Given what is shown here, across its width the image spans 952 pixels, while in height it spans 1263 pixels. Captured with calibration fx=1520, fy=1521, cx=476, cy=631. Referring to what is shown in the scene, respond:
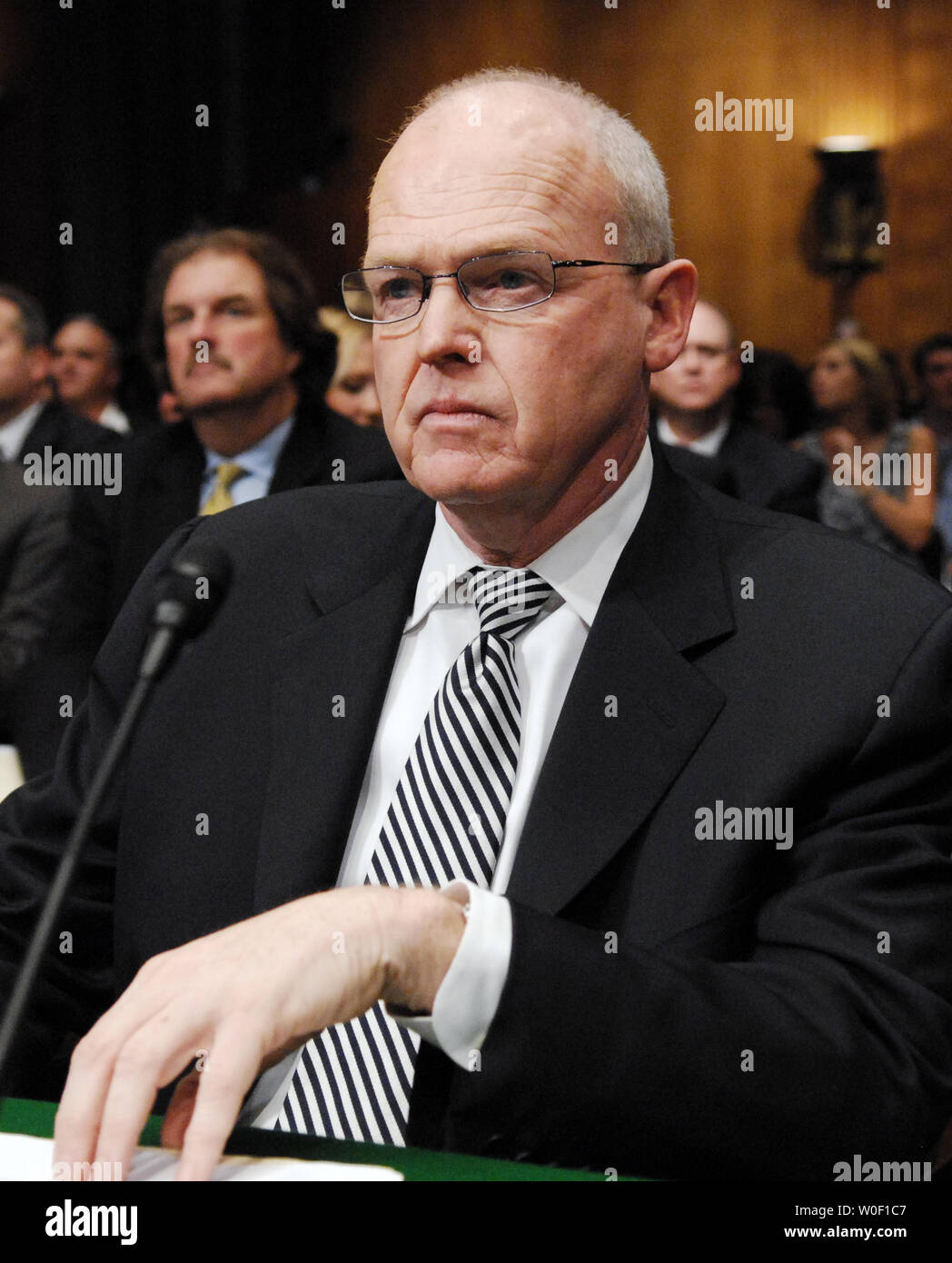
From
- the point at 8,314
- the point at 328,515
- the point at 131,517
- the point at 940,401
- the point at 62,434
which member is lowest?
the point at 328,515

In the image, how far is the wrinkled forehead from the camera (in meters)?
1.45

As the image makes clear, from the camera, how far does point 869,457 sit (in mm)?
5051

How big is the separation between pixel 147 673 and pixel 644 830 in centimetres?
56

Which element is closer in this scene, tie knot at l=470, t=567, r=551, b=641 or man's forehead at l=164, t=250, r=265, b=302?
tie knot at l=470, t=567, r=551, b=641

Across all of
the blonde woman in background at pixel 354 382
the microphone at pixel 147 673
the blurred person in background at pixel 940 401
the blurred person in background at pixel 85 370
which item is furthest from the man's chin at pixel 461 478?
the blurred person in background at pixel 85 370

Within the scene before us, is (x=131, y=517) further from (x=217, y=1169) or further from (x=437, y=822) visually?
(x=217, y=1169)

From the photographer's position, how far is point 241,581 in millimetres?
1653

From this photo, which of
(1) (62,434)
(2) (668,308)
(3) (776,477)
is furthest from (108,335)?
(2) (668,308)

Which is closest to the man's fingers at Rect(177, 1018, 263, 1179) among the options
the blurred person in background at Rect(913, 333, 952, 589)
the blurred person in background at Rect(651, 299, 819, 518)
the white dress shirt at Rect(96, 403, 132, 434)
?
the blurred person in background at Rect(651, 299, 819, 518)

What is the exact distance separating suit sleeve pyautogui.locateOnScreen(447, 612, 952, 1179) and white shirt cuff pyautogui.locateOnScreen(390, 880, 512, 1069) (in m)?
0.01

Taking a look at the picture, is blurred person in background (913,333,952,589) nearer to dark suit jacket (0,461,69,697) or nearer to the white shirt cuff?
dark suit jacket (0,461,69,697)

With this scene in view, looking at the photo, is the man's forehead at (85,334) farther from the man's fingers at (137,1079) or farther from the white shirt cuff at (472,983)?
the man's fingers at (137,1079)
